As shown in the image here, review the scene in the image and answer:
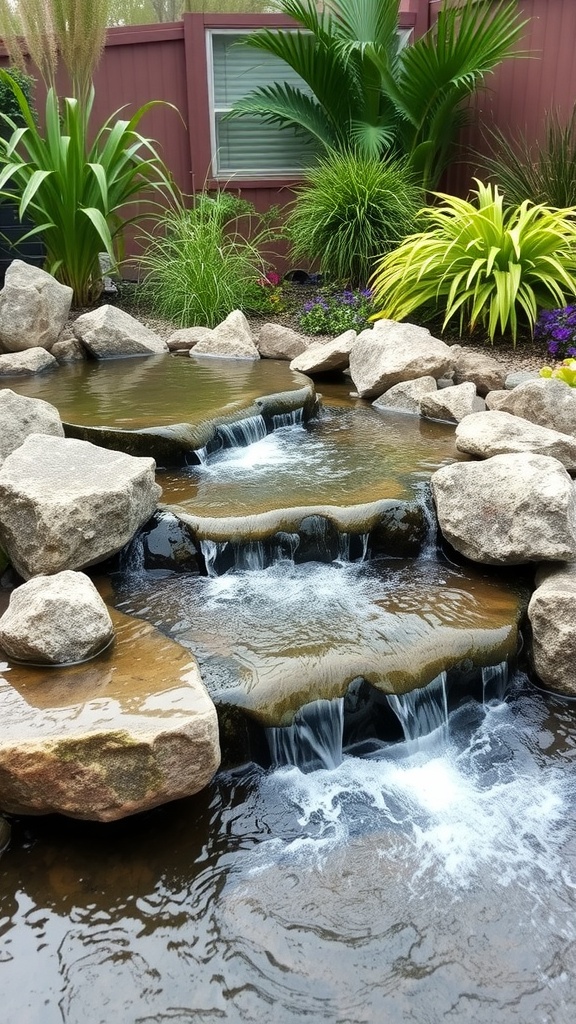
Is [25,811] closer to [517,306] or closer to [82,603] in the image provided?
[82,603]

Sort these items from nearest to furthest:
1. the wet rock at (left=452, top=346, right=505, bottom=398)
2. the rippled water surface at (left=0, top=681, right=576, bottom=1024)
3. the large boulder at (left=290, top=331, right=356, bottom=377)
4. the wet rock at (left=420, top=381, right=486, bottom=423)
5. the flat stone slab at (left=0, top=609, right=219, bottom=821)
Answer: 1. the rippled water surface at (left=0, top=681, right=576, bottom=1024)
2. the flat stone slab at (left=0, top=609, right=219, bottom=821)
3. the wet rock at (left=420, top=381, right=486, bottom=423)
4. the wet rock at (left=452, top=346, right=505, bottom=398)
5. the large boulder at (left=290, top=331, right=356, bottom=377)

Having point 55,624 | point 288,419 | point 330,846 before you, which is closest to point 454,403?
point 288,419

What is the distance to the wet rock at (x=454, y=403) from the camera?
4.84 metres

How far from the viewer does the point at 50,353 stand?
20.4 ft

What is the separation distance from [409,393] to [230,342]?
169 centimetres

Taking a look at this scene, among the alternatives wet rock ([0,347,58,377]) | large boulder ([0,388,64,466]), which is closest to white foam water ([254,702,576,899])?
large boulder ([0,388,64,466])

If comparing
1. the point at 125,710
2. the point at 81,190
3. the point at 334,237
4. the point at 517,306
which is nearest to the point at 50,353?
the point at 81,190

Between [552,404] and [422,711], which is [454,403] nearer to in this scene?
[552,404]

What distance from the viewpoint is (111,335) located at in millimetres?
6191

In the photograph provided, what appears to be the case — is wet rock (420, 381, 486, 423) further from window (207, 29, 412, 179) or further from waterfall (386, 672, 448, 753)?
window (207, 29, 412, 179)

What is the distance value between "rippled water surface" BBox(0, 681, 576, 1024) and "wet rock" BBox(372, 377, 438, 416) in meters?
2.92

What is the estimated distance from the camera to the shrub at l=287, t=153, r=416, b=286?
6.57m

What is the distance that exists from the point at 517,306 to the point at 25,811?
4.97m

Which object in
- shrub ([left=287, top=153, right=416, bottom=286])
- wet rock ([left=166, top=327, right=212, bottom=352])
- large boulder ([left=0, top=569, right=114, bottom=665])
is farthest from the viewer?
shrub ([left=287, top=153, right=416, bottom=286])
